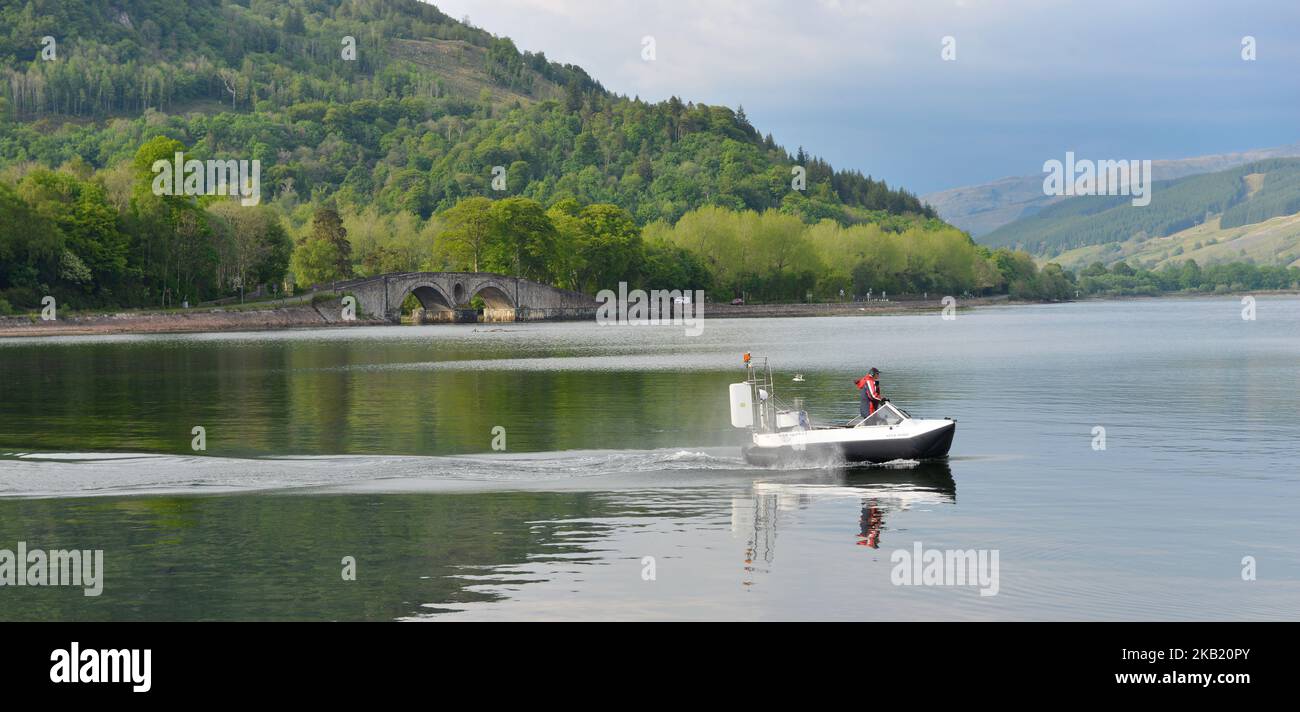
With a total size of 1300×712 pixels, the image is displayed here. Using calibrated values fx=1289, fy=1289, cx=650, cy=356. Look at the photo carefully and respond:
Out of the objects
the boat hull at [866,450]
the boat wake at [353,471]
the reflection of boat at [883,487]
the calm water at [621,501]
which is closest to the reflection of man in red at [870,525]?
the calm water at [621,501]

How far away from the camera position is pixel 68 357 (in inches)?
4016

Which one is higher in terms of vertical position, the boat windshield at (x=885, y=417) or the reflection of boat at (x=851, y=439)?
the boat windshield at (x=885, y=417)

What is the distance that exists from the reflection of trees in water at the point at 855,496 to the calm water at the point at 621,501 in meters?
0.14

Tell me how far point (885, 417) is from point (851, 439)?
5.10 feet

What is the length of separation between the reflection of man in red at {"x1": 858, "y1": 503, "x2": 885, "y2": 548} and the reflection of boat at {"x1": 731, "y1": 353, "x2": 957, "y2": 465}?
17.1 ft

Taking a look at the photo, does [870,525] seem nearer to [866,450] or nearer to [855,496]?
[855,496]

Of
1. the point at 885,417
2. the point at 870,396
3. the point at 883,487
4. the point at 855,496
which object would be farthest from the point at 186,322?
the point at 855,496

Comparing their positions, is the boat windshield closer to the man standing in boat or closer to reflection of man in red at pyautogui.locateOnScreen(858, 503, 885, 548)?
the man standing in boat

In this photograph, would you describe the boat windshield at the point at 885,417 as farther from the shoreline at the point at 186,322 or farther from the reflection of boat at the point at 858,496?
the shoreline at the point at 186,322

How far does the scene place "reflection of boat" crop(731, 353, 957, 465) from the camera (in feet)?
124

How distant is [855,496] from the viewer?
34.1m

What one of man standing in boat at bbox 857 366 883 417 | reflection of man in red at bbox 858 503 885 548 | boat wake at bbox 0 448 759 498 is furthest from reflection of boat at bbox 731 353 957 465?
reflection of man in red at bbox 858 503 885 548

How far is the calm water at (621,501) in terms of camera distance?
23141mm
